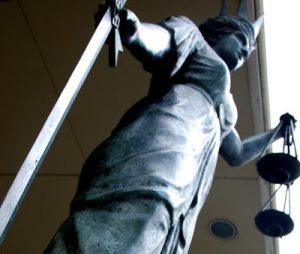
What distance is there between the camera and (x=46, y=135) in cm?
119

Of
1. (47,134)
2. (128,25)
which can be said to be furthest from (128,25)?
(47,134)

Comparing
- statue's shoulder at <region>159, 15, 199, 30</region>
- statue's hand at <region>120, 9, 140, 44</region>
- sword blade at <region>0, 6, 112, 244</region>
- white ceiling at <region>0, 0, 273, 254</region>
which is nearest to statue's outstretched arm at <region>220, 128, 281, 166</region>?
statue's shoulder at <region>159, 15, 199, 30</region>

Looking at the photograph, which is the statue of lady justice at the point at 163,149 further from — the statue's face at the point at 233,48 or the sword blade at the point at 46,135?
the sword blade at the point at 46,135

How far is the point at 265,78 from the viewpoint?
113 inches

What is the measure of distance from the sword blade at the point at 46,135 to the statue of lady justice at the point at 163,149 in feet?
0.35

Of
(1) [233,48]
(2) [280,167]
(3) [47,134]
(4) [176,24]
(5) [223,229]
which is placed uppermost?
(3) [47,134]

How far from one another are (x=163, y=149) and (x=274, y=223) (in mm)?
902

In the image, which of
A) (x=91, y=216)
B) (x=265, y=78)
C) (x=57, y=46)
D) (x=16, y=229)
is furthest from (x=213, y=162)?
(x=16, y=229)

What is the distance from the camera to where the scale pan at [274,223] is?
2.21 meters

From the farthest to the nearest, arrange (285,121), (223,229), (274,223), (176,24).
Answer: (223,229), (274,223), (285,121), (176,24)

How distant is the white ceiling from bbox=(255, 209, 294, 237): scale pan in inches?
29.6

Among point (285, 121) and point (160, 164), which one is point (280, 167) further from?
point (160, 164)

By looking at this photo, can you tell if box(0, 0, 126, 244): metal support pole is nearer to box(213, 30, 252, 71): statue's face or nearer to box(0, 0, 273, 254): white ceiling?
box(213, 30, 252, 71): statue's face

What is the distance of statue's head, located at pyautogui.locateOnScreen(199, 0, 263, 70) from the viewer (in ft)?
5.91
